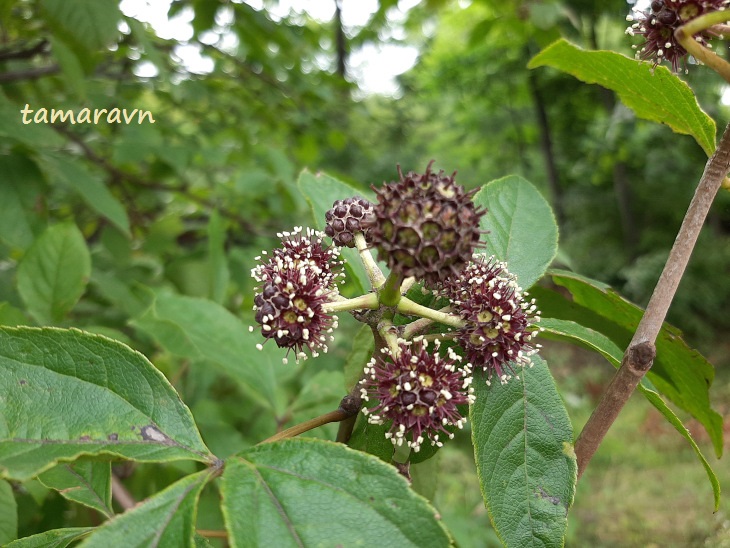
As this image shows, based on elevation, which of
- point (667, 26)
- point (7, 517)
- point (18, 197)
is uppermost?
point (667, 26)

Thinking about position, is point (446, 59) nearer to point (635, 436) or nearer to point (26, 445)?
point (635, 436)

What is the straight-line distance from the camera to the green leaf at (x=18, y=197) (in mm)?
2404

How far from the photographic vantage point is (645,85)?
1.17 meters

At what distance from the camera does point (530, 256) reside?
133cm

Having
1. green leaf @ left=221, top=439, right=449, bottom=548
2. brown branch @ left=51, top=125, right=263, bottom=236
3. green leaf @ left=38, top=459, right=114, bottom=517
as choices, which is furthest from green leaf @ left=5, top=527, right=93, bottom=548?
brown branch @ left=51, top=125, right=263, bottom=236

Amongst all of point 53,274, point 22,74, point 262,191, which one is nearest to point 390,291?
point 53,274

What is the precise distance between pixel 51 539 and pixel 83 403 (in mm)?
293

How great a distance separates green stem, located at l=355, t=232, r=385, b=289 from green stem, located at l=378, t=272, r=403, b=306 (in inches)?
1.7

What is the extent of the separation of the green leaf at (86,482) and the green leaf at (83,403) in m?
0.40

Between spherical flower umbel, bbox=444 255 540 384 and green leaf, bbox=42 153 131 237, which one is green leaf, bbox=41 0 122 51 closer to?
green leaf, bbox=42 153 131 237

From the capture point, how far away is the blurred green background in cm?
244

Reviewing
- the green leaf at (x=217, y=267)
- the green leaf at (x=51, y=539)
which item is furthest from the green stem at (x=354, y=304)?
the green leaf at (x=217, y=267)

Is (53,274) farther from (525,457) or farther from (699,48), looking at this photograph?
(699,48)

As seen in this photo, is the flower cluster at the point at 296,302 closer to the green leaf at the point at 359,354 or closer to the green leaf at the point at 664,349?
the green leaf at the point at 359,354
